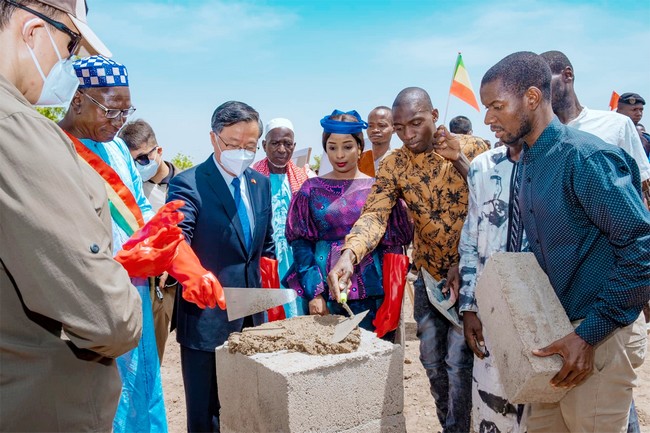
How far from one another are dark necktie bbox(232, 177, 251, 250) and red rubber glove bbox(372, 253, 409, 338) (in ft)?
2.84

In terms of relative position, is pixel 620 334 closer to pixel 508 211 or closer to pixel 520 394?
pixel 520 394

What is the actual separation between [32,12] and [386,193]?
2312 millimetres

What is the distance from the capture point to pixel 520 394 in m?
2.16

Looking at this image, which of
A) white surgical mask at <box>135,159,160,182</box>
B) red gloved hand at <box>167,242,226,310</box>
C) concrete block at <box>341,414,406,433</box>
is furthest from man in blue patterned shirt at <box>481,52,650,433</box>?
white surgical mask at <box>135,159,160,182</box>

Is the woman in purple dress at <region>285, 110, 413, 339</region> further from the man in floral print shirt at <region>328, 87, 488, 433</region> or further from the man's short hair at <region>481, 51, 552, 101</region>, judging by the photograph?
the man's short hair at <region>481, 51, 552, 101</region>

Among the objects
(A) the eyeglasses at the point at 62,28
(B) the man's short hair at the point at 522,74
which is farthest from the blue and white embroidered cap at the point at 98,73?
(B) the man's short hair at the point at 522,74

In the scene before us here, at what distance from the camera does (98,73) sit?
2951 mm

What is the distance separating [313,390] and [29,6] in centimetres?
178

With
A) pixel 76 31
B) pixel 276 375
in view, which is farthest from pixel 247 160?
pixel 76 31

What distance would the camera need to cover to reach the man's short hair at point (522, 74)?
92.9 inches

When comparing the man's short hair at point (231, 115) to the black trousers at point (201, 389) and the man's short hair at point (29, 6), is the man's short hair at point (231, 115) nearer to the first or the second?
the black trousers at point (201, 389)

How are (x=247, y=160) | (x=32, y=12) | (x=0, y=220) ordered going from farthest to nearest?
(x=247, y=160)
(x=32, y=12)
(x=0, y=220)

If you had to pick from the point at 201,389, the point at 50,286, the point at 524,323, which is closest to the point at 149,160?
the point at 201,389

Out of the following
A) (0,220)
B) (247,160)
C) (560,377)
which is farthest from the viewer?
(247,160)
